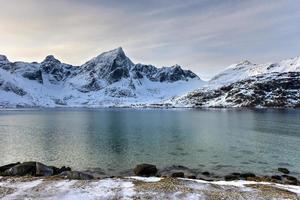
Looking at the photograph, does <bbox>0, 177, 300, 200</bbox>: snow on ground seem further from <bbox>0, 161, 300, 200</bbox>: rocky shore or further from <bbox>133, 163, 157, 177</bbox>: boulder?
<bbox>133, 163, 157, 177</bbox>: boulder

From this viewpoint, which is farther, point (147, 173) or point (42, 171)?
point (147, 173)

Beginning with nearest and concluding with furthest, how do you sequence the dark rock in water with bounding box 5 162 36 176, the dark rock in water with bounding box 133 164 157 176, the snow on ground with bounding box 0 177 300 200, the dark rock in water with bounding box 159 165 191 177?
1. the snow on ground with bounding box 0 177 300 200
2. the dark rock in water with bounding box 5 162 36 176
3. the dark rock in water with bounding box 133 164 157 176
4. the dark rock in water with bounding box 159 165 191 177

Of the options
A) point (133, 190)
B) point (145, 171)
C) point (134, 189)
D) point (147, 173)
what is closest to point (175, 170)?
point (147, 173)

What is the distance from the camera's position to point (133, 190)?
32438mm

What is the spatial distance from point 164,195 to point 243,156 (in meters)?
43.1

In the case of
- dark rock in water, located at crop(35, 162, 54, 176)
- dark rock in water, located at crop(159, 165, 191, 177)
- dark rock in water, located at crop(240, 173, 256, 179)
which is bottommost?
dark rock in water, located at crop(159, 165, 191, 177)

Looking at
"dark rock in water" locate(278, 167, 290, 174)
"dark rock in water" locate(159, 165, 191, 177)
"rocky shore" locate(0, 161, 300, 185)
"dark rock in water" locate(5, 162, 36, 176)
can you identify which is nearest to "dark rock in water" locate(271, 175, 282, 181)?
"rocky shore" locate(0, 161, 300, 185)

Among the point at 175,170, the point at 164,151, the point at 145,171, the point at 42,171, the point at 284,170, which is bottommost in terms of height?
the point at 175,170

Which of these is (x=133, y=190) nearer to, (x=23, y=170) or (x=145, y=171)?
(x=145, y=171)

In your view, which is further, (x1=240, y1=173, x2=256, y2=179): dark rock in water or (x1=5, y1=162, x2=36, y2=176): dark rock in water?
(x1=240, y1=173, x2=256, y2=179): dark rock in water

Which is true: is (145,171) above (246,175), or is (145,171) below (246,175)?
above

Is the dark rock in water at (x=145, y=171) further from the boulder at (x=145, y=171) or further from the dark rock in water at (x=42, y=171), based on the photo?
the dark rock in water at (x=42, y=171)

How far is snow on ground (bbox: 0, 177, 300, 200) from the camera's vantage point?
30812mm

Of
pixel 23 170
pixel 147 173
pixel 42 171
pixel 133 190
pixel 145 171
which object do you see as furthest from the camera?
pixel 145 171
